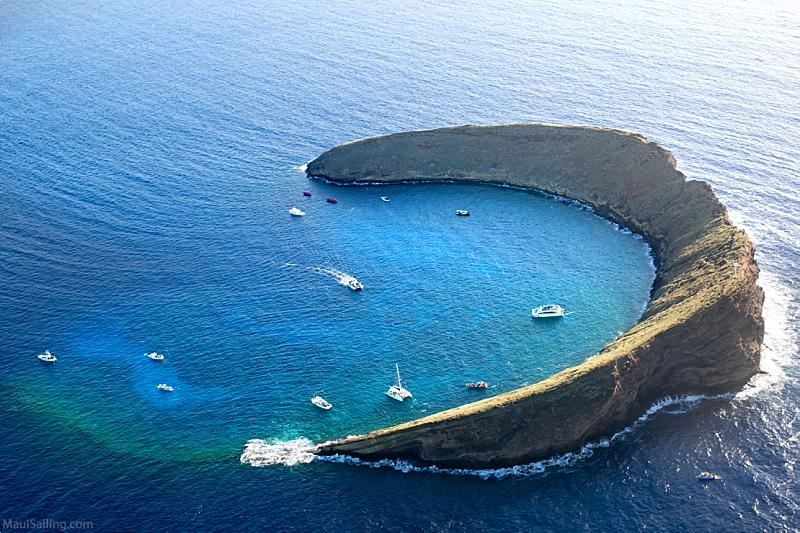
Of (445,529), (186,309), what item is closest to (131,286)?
(186,309)

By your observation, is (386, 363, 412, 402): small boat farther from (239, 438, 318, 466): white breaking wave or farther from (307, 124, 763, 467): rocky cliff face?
(239, 438, 318, 466): white breaking wave

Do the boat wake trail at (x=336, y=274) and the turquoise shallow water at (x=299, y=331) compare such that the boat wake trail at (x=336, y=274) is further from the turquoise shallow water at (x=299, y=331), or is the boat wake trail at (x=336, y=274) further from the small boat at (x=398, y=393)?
the small boat at (x=398, y=393)

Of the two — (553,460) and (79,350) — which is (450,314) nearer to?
(553,460)

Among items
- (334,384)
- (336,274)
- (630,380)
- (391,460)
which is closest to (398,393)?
(334,384)

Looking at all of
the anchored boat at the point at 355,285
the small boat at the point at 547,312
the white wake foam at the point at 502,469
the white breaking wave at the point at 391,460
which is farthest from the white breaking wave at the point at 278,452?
the small boat at the point at 547,312

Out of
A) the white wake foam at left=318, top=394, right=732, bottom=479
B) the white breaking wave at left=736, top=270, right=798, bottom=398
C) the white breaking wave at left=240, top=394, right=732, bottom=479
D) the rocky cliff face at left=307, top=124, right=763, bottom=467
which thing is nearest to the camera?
the white wake foam at left=318, top=394, right=732, bottom=479

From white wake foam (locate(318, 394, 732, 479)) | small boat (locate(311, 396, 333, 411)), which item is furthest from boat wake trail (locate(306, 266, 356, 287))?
white wake foam (locate(318, 394, 732, 479))

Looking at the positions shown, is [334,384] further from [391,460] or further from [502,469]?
[502,469]
